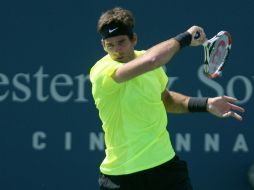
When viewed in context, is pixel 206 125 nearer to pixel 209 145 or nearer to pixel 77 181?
pixel 209 145

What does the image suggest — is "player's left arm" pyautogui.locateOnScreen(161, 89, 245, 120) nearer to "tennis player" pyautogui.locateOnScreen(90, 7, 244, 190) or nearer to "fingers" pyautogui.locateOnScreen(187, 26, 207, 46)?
"tennis player" pyautogui.locateOnScreen(90, 7, 244, 190)

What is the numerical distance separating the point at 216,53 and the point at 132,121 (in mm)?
588

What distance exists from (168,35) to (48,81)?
954 millimetres

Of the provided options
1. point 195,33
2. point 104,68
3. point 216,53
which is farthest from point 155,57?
point 216,53

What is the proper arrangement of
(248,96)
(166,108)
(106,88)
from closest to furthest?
(106,88)
(166,108)
(248,96)

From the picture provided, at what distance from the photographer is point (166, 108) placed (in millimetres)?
4473

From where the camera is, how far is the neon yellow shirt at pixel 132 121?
4.13 m

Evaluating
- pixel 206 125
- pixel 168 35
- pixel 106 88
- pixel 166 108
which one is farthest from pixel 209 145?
pixel 106 88

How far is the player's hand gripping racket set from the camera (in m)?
4.18

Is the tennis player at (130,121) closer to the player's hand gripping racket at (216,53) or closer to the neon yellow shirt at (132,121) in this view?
the neon yellow shirt at (132,121)

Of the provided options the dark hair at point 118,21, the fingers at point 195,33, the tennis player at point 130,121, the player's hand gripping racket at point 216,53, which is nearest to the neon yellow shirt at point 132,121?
the tennis player at point 130,121

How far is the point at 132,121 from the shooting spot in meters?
4.14

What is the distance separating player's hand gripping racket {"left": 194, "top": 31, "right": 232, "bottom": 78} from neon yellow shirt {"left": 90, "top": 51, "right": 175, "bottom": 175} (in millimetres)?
292

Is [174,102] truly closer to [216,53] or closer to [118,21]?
[216,53]
